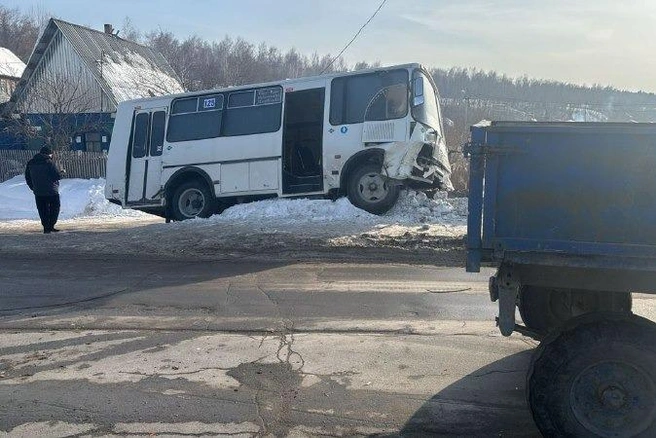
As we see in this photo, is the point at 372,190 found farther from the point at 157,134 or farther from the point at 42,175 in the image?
the point at 42,175

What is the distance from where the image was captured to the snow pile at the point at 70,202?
756 inches

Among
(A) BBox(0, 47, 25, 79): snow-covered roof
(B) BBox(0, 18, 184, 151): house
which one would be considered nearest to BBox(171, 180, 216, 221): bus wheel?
(B) BBox(0, 18, 184, 151): house

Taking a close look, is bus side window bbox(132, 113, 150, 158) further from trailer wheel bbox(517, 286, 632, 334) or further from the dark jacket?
trailer wheel bbox(517, 286, 632, 334)

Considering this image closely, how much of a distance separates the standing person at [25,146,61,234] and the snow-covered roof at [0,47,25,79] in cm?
3453

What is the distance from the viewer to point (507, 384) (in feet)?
15.3

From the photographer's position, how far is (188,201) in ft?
46.0

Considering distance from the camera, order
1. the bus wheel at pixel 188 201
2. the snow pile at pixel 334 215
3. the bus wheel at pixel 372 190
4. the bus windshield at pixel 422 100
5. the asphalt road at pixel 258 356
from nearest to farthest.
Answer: the asphalt road at pixel 258 356 → the snow pile at pixel 334 215 → the bus windshield at pixel 422 100 → the bus wheel at pixel 372 190 → the bus wheel at pixel 188 201

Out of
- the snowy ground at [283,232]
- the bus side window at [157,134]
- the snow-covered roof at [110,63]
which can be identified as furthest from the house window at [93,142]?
the bus side window at [157,134]

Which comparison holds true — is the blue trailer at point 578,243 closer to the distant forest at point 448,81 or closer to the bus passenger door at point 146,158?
the bus passenger door at point 146,158

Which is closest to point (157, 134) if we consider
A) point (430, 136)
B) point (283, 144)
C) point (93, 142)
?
point (283, 144)

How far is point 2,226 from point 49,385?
39.0 ft

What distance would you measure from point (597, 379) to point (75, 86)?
32.4m

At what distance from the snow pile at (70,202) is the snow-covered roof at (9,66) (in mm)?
22090

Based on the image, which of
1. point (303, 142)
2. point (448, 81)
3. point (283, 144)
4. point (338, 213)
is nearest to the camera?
point (338, 213)
